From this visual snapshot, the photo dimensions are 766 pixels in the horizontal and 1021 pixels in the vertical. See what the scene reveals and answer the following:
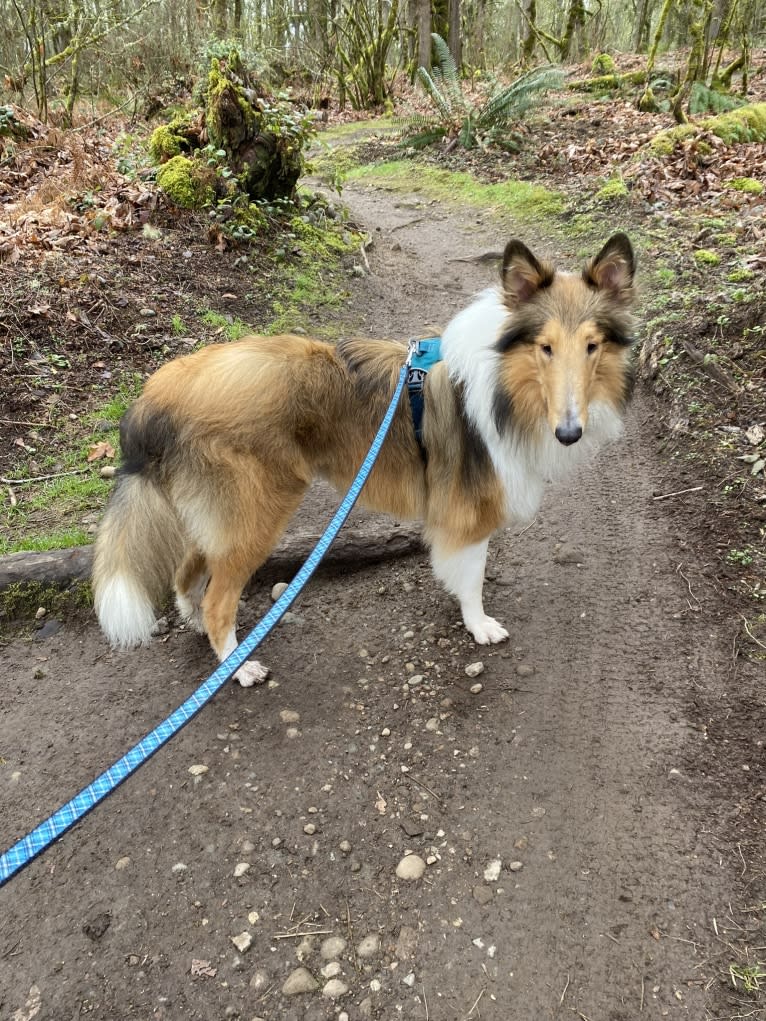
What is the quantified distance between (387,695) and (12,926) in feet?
5.30

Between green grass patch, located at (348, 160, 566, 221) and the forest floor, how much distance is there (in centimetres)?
431

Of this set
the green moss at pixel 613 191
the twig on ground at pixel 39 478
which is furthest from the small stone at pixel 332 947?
the green moss at pixel 613 191

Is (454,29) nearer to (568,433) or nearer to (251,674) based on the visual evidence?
(568,433)

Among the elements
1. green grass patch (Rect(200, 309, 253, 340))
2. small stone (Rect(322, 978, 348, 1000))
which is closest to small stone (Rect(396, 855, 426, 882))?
small stone (Rect(322, 978, 348, 1000))

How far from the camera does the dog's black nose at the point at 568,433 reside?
2404 millimetres

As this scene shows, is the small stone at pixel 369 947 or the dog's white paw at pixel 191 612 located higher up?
the dog's white paw at pixel 191 612

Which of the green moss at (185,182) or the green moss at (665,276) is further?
the green moss at (185,182)

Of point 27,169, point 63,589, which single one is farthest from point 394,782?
point 27,169

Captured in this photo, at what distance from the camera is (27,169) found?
764 cm

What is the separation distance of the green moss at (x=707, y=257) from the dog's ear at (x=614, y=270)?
4032 mm

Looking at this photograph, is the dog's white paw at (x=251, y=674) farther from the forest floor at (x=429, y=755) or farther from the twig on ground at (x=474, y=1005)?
the twig on ground at (x=474, y=1005)

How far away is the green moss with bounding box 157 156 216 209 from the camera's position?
6.78 meters

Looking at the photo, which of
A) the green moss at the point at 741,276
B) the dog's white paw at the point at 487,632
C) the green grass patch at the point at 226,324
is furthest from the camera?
the green grass patch at the point at 226,324

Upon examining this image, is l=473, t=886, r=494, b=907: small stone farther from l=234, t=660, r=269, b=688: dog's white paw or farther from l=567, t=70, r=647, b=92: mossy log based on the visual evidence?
l=567, t=70, r=647, b=92: mossy log
